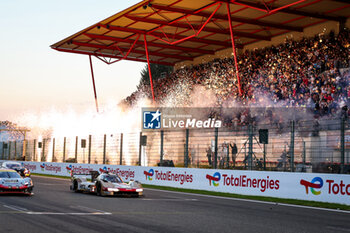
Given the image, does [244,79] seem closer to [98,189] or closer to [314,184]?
[314,184]

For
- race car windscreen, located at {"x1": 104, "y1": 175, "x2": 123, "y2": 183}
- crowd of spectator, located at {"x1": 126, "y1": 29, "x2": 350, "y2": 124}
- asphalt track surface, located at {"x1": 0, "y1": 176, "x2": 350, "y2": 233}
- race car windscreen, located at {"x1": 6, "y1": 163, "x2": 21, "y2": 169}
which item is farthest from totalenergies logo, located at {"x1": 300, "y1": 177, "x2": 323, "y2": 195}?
race car windscreen, located at {"x1": 6, "y1": 163, "x2": 21, "y2": 169}

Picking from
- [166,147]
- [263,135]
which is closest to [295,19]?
[166,147]

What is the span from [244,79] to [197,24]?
534cm

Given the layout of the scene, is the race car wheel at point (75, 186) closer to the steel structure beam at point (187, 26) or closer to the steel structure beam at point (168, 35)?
the steel structure beam at point (187, 26)

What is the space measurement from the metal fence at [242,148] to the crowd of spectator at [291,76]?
23.6ft

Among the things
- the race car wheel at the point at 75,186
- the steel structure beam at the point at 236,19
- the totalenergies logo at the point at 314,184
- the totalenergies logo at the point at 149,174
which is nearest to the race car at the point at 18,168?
the totalenergies logo at the point at 149,174

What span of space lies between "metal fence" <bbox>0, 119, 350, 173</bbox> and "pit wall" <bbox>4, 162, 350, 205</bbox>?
442 millimetres

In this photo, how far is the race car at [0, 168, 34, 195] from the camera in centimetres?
1667

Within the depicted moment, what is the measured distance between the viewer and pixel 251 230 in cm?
984

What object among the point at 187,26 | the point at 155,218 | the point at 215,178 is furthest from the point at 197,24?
the point at 155,218

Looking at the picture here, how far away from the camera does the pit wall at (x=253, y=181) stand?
16.4 metres

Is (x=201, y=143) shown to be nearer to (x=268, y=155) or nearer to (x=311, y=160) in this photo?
(x=268, y=155)

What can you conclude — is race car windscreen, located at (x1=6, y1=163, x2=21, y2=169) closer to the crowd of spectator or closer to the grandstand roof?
the grandstand roof

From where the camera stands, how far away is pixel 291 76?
30.7m
